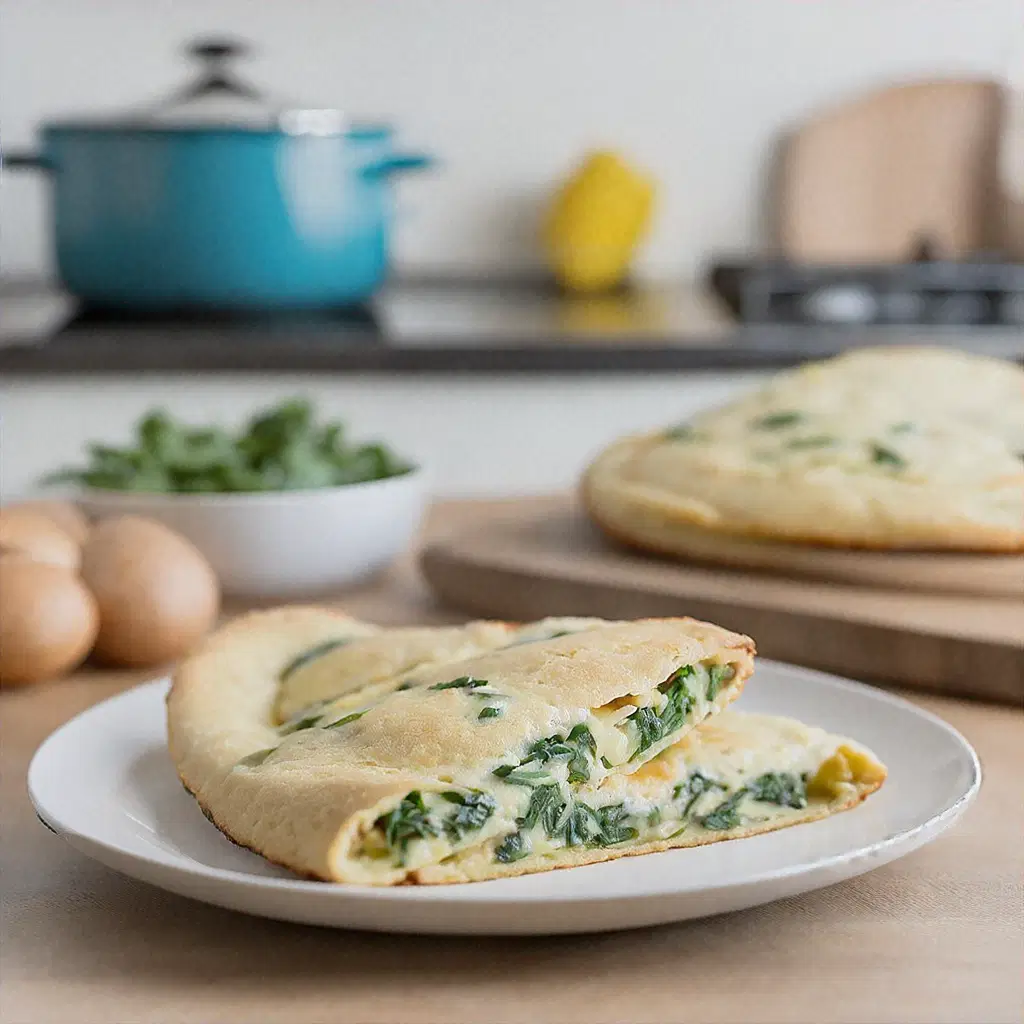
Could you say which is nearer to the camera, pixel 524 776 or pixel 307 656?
pixel 524 776

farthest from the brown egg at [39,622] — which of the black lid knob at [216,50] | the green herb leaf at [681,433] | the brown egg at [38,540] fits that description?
the black lid knob at [216,50]

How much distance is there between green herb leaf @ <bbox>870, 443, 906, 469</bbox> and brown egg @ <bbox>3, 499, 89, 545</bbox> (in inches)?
26.5

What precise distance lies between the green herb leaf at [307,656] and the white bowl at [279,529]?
0.36 m

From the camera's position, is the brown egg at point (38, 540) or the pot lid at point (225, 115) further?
the pot lid at point (225, 115)

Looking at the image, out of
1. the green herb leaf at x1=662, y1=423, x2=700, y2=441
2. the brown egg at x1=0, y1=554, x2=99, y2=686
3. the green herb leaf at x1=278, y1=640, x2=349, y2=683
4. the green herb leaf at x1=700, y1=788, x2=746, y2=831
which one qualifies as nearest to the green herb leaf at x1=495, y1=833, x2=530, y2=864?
the green herb leaf at x1=700, y1=788, x2=746, y2=831

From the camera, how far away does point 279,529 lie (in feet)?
4.64

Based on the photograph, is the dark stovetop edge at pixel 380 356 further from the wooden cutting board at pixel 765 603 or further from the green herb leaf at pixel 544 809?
the green herb leaf at pixel 544 809

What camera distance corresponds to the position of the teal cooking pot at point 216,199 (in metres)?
2.71

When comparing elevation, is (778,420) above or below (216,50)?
below

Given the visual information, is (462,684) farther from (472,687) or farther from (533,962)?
(533,962)

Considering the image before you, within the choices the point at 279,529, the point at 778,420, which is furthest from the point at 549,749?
the point at 778,420

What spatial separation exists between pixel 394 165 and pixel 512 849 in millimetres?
2096

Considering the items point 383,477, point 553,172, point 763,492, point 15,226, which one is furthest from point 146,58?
point 763,492

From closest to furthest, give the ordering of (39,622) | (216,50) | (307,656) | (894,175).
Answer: (307,656), (39,622), (216,50), (894,175)
